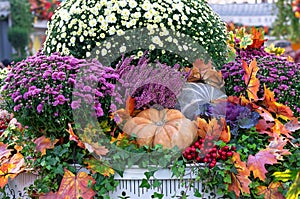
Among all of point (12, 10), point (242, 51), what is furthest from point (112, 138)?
point (12, 10)

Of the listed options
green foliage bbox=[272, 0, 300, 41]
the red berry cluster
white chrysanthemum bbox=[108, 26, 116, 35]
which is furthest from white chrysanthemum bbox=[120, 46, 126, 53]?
green foliage bbox=[272, 0, 300, 41]

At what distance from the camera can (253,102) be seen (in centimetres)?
261

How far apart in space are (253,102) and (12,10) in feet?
37.9

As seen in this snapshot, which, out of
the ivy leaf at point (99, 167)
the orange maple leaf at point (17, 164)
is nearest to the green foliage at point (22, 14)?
the orange maple leaf at point (17, 164)

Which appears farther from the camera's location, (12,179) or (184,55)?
(184,55)

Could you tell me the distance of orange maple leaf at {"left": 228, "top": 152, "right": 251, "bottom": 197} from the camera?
218 cm

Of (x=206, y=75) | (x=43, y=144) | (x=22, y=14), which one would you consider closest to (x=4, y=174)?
(x=43, y=144)

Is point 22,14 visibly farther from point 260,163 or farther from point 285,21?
point 260,163

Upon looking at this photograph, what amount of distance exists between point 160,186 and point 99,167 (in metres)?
0.27

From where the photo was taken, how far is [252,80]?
102 inches

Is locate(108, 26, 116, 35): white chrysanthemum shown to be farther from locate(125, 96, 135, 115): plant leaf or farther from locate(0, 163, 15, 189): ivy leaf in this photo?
locate(0, 163, 15, 189): ivy leaf

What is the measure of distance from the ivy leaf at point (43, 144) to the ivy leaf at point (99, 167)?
182 millimetres

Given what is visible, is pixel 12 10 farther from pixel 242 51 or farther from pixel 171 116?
pixel 171 116

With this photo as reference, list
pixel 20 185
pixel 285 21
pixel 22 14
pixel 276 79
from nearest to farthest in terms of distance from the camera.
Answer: pixel 20 185 < pixel 276 79 < pixel 285 21 < pixel 22 14
